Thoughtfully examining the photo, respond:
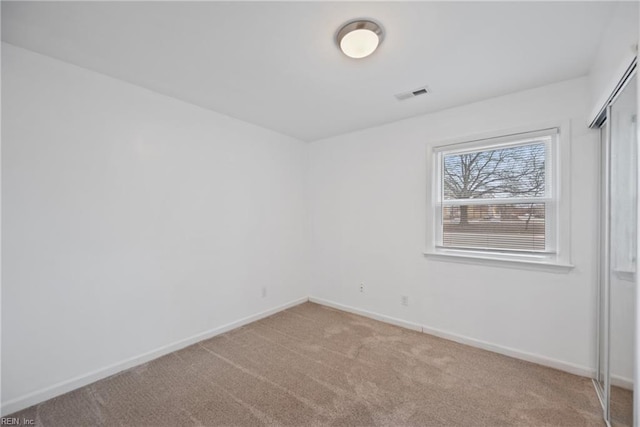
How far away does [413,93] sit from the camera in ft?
8.43

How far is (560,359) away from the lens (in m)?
2.33

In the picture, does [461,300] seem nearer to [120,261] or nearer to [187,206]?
[187,206]

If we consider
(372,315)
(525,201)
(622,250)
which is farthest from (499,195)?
(372,315)

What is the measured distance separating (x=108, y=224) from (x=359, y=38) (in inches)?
93.0

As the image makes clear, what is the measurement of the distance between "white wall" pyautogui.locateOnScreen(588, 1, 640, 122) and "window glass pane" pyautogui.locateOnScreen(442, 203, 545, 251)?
890mm

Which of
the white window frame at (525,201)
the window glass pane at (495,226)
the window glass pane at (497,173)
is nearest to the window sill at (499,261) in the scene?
the white window frame at (525,201)

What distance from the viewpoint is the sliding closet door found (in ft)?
4.77

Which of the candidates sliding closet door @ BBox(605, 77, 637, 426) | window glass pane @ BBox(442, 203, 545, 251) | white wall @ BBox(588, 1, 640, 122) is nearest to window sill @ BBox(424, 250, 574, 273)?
window glass pane @ BBox(442, 203, 545, 251)

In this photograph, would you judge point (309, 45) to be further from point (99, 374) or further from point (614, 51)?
point (99, 374)

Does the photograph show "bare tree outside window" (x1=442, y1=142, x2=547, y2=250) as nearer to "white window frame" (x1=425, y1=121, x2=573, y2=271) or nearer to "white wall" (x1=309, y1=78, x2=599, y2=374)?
"white window frame" (x1=425, y1=121, x2=573, y2=271)

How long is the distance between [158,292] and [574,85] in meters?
4.03

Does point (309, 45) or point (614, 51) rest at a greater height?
point (309, 45)

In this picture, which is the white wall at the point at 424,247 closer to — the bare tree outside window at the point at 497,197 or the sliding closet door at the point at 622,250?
the bare tree outside window at the point at 497,197

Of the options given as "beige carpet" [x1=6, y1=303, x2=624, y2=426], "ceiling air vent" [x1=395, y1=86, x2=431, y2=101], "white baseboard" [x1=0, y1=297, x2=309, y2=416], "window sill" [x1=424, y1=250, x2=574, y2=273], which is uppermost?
"ceiling air vent" [x1=395, y1=86, x2=431, y2=101]
